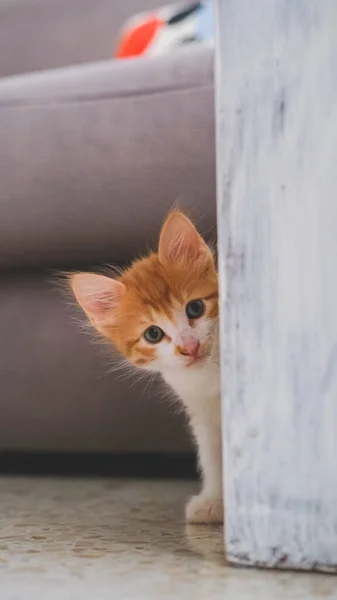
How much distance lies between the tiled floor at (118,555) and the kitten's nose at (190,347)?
0.18 m

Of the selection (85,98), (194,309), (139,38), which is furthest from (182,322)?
(139,38)

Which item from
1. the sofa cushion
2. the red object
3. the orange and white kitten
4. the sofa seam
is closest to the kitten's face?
the orange and white kitten

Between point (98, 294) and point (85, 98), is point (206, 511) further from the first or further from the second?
point (85, 98)

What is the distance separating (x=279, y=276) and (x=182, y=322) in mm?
232

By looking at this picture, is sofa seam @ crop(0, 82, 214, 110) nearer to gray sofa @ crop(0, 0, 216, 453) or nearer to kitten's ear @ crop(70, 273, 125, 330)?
gray sofa @ crop(0, 0, 216, 453)

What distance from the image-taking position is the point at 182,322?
773 millimetres

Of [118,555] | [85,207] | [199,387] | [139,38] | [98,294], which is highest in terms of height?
[139,38]

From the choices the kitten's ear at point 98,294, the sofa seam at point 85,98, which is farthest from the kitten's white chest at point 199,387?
the sofa seam at point 85,98

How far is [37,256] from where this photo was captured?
985mm

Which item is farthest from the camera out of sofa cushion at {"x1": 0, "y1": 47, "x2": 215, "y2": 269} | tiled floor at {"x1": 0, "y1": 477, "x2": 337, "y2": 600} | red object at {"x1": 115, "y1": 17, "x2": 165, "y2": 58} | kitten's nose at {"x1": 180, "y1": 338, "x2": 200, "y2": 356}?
red object at {"x1": 115, "y1": 17, "x2": 165, "y2": 58}

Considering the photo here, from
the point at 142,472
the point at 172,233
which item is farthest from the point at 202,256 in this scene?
the point at 142,472

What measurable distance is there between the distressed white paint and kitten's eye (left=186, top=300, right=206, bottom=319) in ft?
0.68

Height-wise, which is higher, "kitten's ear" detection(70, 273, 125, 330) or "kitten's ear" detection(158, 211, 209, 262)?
"kitten's ear" detection(158, 211, 209, 262)

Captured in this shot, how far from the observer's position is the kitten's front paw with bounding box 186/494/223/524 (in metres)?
0.76
